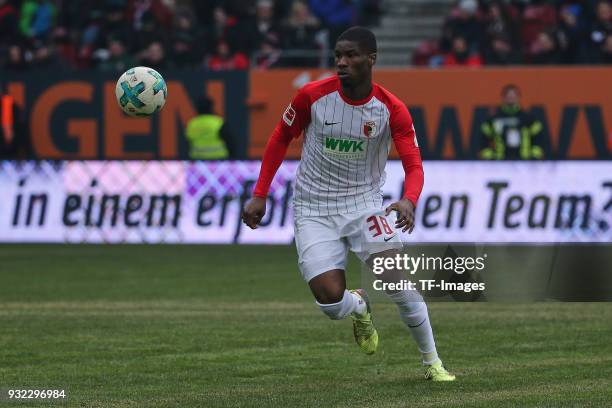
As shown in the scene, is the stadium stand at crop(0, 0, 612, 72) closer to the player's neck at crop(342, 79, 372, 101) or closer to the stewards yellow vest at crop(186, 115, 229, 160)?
the stewards yellow vest at crop(186, 115, 229, 160)

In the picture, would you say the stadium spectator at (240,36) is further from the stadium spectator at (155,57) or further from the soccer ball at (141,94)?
the soccer ball at (141,94)

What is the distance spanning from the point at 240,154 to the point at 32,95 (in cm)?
381

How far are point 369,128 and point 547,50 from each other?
1515cm

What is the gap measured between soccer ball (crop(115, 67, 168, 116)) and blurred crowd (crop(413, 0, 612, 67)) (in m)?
12.5

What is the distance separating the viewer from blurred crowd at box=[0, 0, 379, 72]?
24.7 meters

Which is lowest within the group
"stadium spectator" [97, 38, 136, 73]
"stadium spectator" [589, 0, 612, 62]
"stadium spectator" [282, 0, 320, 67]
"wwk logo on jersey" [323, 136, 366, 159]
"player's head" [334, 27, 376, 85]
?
"stadium spectator" [97, 38, 136, 73]

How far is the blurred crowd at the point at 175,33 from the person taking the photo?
2469 cm

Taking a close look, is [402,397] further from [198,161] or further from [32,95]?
[32,95]

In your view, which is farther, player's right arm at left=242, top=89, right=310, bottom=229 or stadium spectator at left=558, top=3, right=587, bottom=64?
stadium spectator at left=558, top=3, right=587, bottom=64

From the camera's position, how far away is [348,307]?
28.7ft

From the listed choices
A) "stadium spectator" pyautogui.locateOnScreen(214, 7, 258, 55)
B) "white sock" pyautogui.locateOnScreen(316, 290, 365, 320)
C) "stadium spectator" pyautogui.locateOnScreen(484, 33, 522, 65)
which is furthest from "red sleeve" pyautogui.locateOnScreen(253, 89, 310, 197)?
"stadium spectator" pyautogui.locateOnScreen(214, 7, 258, 55)

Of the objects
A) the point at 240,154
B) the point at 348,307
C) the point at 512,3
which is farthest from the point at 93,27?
the point at 348,307

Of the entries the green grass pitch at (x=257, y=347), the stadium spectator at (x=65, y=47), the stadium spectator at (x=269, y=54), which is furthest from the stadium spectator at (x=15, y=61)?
the green grass pitch at (x=257, y=347)

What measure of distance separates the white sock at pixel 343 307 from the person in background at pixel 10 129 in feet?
50.9
